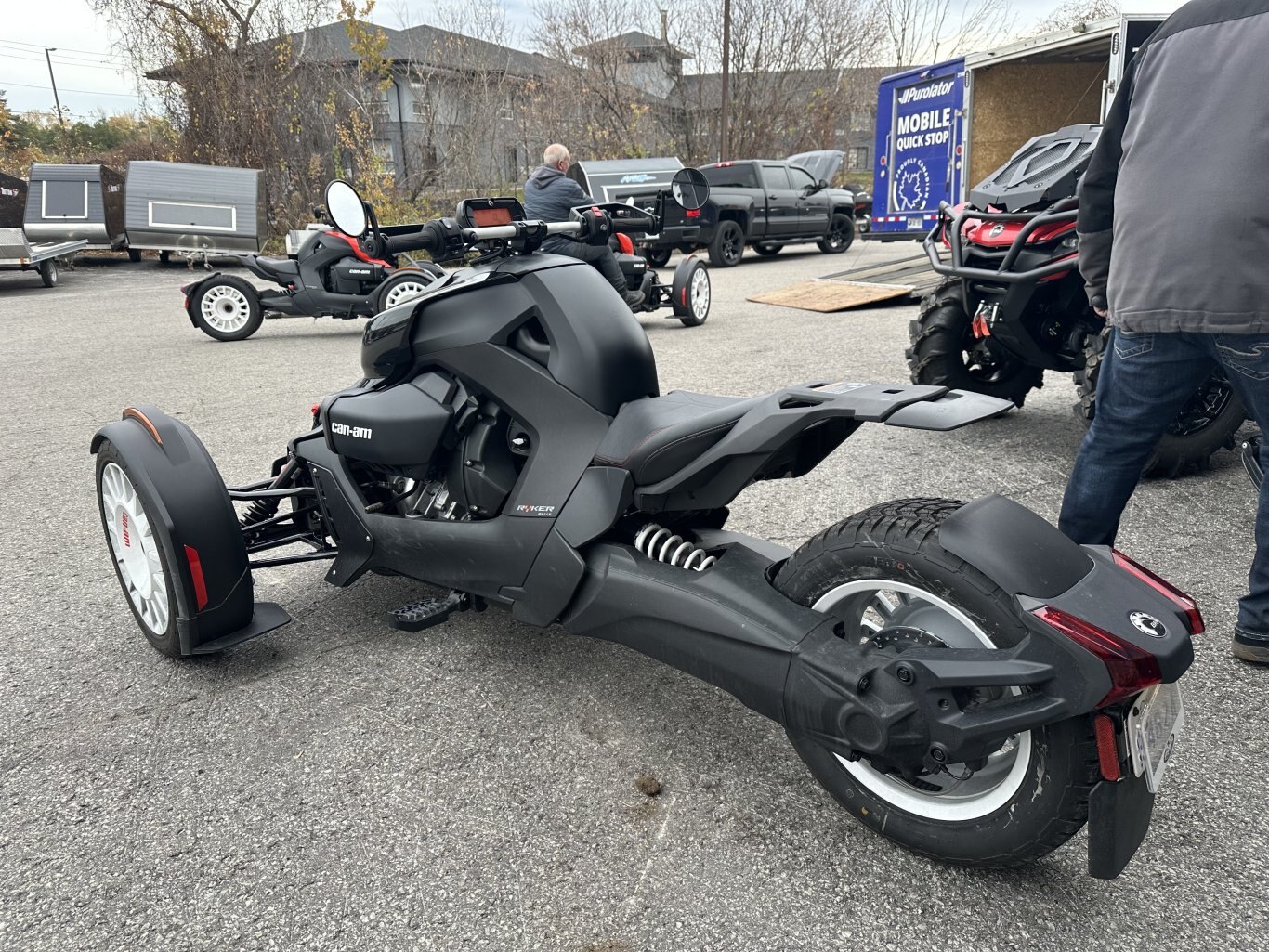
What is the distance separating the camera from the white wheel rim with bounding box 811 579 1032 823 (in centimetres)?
181

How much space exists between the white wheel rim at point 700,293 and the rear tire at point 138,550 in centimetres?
741

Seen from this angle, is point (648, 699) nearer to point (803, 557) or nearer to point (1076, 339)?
point (803, 557)

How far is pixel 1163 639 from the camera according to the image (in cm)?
163

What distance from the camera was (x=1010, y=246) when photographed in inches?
178

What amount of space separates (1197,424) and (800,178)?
15.0 meters

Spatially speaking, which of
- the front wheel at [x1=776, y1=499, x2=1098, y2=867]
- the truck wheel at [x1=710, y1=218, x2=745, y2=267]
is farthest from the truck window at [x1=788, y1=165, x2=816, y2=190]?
the front wheel at [x1=776, y1=499, x2=1098, y2=867]

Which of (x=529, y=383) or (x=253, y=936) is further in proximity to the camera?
(x=529, y=383)

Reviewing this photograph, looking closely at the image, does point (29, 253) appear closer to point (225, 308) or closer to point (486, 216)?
point (225, 308)

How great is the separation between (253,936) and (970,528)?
5.36ft

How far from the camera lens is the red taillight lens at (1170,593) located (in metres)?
1.73

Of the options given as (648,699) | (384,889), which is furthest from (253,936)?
(648,699)

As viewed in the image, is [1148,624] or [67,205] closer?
[1148,624]

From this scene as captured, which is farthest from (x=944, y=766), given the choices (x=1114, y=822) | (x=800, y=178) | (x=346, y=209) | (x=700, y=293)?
(x=800, y=178)

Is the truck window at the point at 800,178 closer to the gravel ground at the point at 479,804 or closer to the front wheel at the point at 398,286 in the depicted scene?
the front wheel at the point at 398,286
